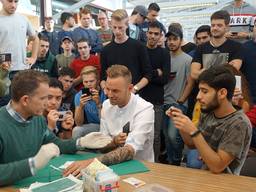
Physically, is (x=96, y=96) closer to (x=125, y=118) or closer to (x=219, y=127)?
(x=125, y=118)

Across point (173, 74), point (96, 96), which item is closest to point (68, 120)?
point (96, 96)

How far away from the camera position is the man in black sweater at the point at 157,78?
3170mm

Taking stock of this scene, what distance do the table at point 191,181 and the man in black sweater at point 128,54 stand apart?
1.48m

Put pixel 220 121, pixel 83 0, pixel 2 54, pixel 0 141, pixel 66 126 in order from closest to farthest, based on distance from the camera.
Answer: pixel 0 141 → pixel 220 121 → pixel 66 126 → pixel 2 54 → pixel 83 0

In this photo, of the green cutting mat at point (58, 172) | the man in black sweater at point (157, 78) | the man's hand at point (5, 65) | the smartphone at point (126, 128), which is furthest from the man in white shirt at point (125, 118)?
the man's hand at point (5, 65)

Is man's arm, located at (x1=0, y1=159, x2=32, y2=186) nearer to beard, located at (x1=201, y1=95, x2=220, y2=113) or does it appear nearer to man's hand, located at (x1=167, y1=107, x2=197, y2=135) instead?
man's hand, located at (x1=167, y1=107, x2=197, y2=135)

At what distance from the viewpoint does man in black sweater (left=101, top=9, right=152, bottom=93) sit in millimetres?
3037

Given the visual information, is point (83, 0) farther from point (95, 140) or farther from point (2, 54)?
point (95, 140)

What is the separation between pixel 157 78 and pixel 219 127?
4.79 ft

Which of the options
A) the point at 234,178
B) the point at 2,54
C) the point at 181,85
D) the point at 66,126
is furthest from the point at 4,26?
the point at 234,178

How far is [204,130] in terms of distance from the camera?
73.7 inches

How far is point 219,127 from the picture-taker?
69.3 inches

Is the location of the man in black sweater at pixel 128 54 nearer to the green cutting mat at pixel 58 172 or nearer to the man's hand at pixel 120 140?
the man's hand at pixel 120 140

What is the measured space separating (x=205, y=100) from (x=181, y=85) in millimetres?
1559
